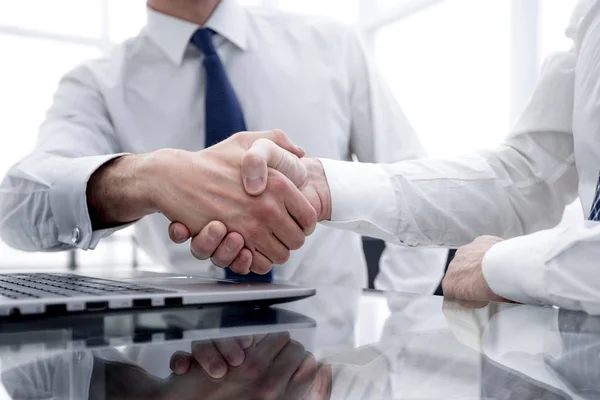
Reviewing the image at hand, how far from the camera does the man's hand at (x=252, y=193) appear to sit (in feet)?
2.72

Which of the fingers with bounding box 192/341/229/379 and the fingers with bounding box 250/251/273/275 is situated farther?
the fingers with bounding box 250/251/273/275

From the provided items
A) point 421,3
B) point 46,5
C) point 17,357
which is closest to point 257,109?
point 17,357

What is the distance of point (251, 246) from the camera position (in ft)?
2.87

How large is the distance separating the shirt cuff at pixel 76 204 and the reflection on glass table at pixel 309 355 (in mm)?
511

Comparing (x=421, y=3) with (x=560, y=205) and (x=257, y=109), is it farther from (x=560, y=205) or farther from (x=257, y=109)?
(x=560, y=205)

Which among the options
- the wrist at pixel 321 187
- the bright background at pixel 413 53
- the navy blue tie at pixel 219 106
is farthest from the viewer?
the bright background at pixel 413 53

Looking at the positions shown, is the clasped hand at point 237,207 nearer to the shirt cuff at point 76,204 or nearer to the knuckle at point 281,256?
the knuckle at point 281,256

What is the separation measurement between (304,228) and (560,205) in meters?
0.49

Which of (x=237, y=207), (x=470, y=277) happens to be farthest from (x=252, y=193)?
(x=470, y=277)

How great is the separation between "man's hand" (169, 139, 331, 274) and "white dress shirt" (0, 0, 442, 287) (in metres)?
0.42

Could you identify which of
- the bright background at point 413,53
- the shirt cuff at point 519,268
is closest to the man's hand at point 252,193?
the shirt cuff at point 519,268

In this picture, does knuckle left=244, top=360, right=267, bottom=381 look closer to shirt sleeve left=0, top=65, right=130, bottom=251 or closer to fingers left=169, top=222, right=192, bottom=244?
fingers left=169, top=222, right=192, bottom=244

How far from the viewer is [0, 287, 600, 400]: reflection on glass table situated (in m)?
0.26

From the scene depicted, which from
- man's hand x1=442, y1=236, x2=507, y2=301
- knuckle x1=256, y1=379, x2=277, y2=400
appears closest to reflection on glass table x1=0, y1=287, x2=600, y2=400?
knuckle x1=256, y1=379, x2=277, y2=400
